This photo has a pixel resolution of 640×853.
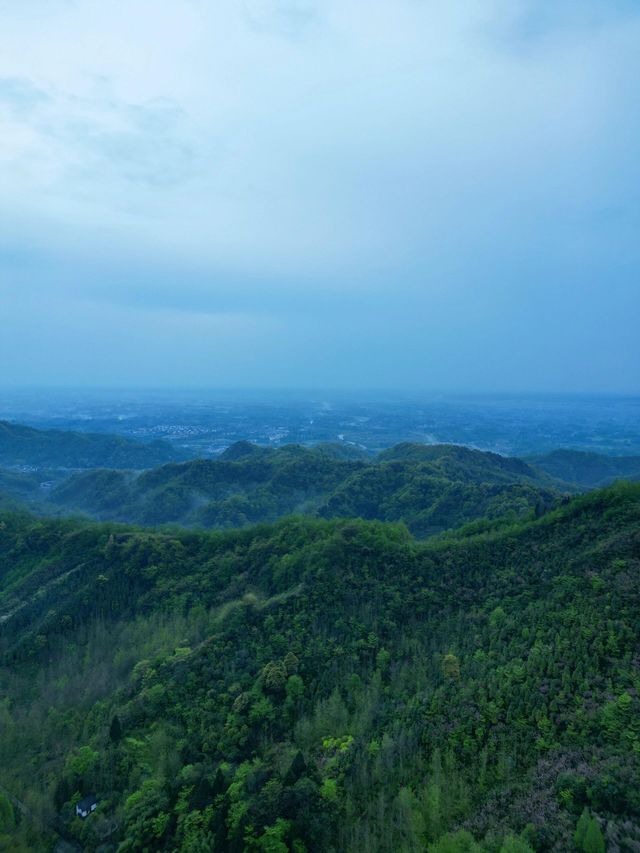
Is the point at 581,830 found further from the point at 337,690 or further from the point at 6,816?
the point at 6,816

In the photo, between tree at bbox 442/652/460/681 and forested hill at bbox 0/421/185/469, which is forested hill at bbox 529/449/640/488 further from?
tree at bbox 442/652/460/681

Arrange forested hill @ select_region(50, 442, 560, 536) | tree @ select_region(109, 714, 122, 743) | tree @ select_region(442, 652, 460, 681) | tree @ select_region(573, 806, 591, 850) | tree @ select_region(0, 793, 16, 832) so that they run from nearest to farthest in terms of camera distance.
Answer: tree @ select_region(573, 806, 591, 850) < tree @ select_region(0, 793, 16, 832) < tree @ select_region(442, 652, 460, 681) < tree @ select_region(109, 714, 122, 743) < forested hill @ select_region(50, 442, 560, 536)

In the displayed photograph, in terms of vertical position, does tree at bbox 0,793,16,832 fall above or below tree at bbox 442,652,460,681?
below

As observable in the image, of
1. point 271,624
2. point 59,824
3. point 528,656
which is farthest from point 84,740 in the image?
point 528,656

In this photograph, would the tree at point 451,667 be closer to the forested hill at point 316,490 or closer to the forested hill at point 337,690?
the forested hill at point 337,690

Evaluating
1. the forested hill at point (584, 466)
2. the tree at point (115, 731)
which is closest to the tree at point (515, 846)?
the tree at point (115, 731)

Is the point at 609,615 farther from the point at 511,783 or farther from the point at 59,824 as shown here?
the point at 59,824

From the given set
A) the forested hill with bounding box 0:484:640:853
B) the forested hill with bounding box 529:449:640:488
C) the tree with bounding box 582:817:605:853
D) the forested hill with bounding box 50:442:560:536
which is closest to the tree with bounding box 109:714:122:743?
the forested hill with bounding box 0:484:640:853

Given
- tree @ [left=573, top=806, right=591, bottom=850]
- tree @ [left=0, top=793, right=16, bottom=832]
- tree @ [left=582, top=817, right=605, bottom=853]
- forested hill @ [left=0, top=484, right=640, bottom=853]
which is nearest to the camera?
tree @ [left=582, top=817, right=605, bottom=853]
